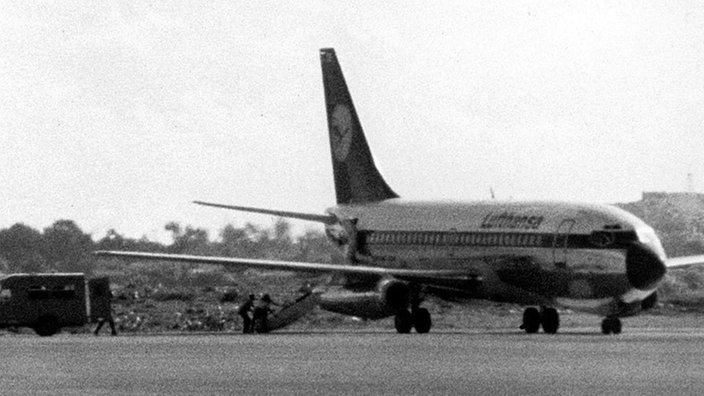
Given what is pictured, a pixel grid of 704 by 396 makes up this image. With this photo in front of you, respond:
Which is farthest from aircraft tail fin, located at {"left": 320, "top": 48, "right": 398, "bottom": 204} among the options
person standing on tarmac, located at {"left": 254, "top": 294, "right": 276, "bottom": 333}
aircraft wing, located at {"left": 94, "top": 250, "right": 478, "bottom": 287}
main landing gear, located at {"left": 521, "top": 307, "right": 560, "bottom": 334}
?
main landing gear, located at {"left": 521, "top": 307, "right": 560, "bottom": 334}

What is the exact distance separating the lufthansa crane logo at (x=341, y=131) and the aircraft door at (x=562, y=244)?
1237 centimetres

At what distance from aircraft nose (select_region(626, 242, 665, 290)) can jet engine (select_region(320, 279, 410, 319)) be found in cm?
753

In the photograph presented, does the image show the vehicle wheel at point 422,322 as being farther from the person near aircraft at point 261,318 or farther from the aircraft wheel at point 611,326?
the aircraft wheel at point 611,326

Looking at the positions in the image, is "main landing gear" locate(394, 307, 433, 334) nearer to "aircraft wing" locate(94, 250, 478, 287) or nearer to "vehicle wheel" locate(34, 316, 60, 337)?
"aircraft wing" locate(94, 250, 478, 287)

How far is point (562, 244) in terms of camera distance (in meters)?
55.6

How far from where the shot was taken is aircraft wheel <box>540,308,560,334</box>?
56.6 m

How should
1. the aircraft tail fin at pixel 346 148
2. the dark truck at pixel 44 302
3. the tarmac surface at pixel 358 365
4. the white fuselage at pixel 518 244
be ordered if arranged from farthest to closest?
1. the aircraft tail fin at pixel 346 148
2. the dark truck at pixel 44 302
3. the white fuselage at pixel 518 244
4. the tarmac surface at pixel 358 365

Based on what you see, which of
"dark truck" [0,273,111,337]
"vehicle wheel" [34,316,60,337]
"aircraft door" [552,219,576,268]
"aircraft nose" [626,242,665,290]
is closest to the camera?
"aircraft nose" [626,242,665,290]

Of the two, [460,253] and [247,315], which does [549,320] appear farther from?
[247,315]

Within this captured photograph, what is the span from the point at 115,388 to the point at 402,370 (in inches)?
225

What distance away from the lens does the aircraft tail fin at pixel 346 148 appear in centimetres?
6544

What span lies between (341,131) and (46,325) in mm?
12739

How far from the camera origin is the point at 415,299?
5959 centimetres

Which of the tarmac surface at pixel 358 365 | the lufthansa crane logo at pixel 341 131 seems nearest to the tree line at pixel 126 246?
the lufthansa crane logo at pixel 341 131
